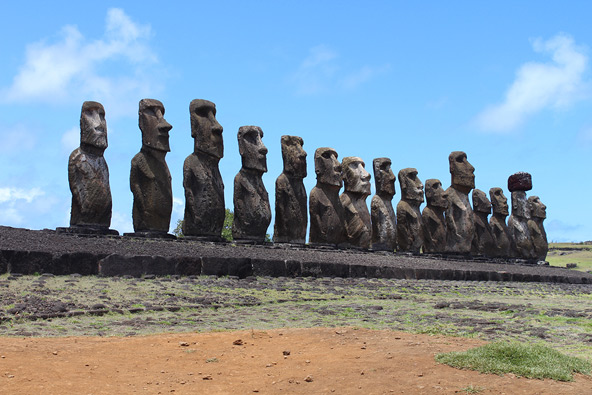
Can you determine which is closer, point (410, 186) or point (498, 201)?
point (410, 186)

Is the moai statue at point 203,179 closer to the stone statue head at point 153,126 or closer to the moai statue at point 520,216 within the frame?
the stone statue head at point 153,126

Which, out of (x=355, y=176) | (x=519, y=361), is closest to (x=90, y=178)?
(x=355, y=176)

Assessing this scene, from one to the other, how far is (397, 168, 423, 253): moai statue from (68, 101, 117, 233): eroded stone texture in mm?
11998

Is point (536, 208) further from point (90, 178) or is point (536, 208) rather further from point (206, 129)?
point (90, 178)

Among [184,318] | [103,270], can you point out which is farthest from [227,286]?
[184,318]

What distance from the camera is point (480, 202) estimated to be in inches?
1118

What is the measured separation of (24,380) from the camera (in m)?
5.28

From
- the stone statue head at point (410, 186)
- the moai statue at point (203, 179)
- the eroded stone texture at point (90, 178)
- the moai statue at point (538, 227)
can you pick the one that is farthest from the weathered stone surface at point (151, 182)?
the moai statue at point (538, 227)

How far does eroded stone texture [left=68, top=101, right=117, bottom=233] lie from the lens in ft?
50.4

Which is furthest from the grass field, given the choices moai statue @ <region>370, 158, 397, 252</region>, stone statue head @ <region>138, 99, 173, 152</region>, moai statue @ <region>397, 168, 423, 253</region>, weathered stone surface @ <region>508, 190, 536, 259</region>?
stone statue head @ <region>138, 99, 173, 152</region>

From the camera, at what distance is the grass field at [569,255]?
3612 centimetres

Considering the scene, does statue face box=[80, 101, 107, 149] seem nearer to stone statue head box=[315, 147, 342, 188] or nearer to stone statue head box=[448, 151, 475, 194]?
stone statue head box=[315, 147, 342, 188]

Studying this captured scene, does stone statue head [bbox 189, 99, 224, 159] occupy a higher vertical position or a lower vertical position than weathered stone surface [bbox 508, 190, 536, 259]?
higher

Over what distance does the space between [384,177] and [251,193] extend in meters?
7.22
